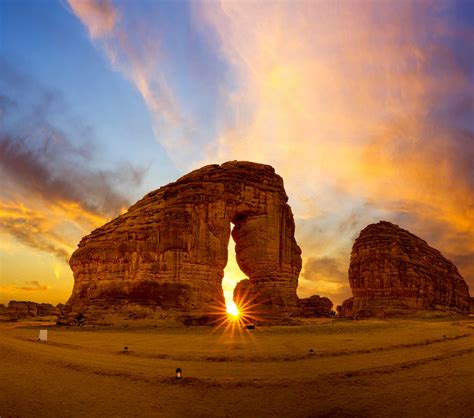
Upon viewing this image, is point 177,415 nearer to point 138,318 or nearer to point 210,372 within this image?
point 210,372

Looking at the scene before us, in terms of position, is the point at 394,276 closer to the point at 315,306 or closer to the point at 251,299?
the point at 315,306

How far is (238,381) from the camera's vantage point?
1422 cm

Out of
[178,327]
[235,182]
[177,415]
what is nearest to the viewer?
[177,415]

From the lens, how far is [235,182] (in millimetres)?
49094

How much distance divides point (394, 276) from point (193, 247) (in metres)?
47.5

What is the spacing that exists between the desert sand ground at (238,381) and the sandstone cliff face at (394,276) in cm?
5489

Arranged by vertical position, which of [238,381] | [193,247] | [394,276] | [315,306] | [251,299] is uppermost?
[193,247]

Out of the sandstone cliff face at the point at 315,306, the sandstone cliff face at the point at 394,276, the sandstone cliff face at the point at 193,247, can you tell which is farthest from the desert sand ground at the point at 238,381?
the sandstone cliff face at the point at 394,276

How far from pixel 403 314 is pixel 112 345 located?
2456 inches

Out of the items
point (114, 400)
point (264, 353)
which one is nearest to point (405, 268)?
point (264, 353)

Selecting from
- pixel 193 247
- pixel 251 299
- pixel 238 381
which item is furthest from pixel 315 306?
pixel 238 381

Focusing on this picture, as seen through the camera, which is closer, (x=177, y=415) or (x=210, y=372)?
(x=177, y=415)

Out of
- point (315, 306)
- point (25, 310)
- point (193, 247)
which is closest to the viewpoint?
point (193, 247)

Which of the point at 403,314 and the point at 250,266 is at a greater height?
the point at 250,266
